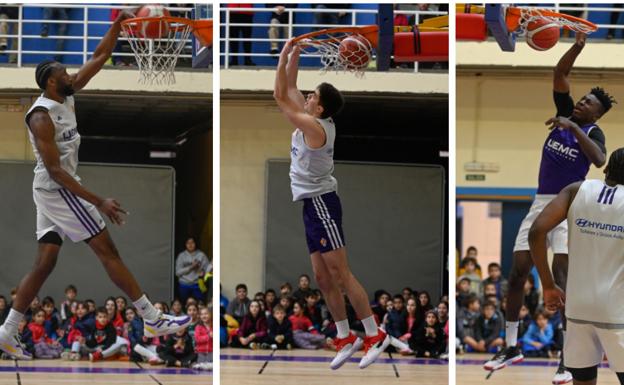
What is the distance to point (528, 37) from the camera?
718cm

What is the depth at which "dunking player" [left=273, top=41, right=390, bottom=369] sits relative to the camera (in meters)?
6.82

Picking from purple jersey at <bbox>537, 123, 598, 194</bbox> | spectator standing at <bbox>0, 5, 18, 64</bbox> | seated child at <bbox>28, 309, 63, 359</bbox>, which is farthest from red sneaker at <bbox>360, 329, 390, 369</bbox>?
spectator standing at <bbox>0, 5, 18, 64</bbox>

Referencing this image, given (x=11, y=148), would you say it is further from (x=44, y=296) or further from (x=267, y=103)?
(x=267, y=103)

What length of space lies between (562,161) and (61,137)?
340cm

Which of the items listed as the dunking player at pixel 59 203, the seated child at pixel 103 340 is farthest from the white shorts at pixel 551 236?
the seated child at pixel 103 340

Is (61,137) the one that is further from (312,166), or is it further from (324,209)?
(324,209)

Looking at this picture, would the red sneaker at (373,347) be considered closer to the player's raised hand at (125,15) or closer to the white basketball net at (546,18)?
the white basketball net at (546,18)

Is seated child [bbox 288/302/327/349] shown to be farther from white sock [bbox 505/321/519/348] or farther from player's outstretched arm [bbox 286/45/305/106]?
player's outstretched arm [bbox 286/45/305/106]

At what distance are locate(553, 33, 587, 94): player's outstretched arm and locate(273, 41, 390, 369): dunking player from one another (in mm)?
1524

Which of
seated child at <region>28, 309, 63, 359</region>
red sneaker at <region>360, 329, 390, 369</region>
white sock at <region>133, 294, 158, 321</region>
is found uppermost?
white sock at <region>133, 294, 158, 321</region>

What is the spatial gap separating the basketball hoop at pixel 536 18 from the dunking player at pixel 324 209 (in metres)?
1.32

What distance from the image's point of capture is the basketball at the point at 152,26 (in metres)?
7.04

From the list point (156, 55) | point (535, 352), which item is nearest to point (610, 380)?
point (535, 352)

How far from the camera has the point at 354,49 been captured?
698 centimetres
